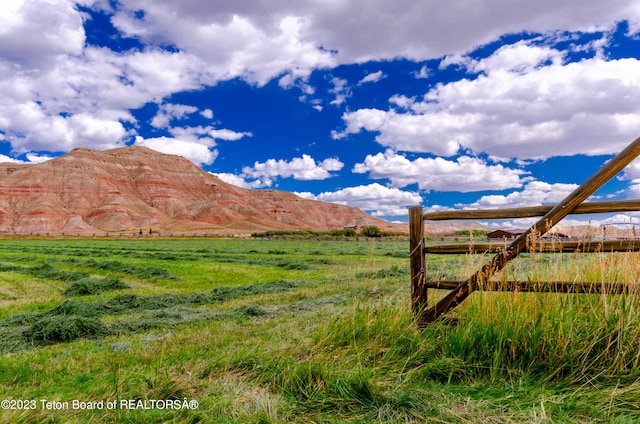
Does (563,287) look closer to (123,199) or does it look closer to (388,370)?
(388,370)

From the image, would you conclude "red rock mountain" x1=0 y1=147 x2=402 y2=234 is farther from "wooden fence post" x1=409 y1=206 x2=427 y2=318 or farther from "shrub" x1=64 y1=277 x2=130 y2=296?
"wooden fence post" x1=409 y1=206 x2=427 y2=318

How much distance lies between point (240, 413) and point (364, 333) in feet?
6.80

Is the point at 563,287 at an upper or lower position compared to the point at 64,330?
upper

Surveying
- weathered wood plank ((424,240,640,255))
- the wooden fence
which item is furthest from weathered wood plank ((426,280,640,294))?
weathered wood plank ((424,240,640,255))

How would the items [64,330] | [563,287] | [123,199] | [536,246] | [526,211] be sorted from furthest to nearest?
[123,199] < [64,330] < [526,211] < [536,246] < [563,287]

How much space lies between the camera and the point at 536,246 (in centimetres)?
516

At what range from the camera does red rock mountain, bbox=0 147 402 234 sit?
12925cm

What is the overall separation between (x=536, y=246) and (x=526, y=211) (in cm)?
59

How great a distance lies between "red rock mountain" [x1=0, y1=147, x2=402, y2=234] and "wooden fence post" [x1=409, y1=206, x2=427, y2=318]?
130594mm

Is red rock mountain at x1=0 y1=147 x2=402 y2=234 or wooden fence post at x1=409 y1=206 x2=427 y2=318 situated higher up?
red rock mountain at x1=0 y1=147 x2=402 y2=234

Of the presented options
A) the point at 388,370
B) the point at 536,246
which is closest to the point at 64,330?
the point at 388,370

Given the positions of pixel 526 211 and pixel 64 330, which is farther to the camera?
pixel 64 330

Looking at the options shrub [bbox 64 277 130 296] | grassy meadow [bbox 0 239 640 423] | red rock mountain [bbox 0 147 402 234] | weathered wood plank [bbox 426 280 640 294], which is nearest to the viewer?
grassy meadow [bbox 0 239 640 423]

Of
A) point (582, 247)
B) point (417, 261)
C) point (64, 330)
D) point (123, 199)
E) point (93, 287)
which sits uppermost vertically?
point (123, 199)
